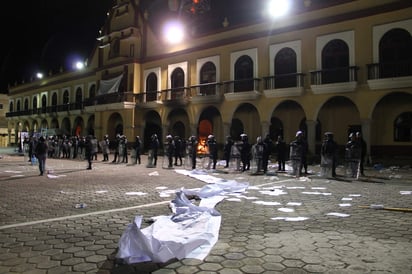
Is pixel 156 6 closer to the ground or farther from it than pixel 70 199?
farther from it

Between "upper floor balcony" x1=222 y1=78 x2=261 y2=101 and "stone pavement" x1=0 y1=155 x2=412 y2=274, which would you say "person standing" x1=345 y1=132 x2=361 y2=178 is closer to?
"stone pavement" x1=0 y1=155 x2=412 y2=274

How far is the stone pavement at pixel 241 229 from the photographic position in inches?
169

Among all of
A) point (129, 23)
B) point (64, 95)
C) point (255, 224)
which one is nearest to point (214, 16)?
point (129, 23)

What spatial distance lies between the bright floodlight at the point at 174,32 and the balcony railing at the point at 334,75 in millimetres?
12514

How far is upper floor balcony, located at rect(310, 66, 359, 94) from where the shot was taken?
2020 centimetres

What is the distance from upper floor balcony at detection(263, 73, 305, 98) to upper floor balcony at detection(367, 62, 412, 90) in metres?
4.05

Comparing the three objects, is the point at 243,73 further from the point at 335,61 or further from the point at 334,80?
the point at 334,80

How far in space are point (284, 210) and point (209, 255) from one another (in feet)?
11.3

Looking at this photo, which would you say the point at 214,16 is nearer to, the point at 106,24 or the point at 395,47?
the point at 106,24

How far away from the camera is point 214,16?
29984 millimetres

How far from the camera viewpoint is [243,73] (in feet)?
83.8

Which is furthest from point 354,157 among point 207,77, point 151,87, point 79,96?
point 79,96

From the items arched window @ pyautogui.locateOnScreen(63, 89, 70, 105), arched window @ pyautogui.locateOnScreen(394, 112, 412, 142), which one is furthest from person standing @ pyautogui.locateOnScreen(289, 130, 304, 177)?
arched window @ pyautogui.locateOnScreen(63, 89, 70, 105)

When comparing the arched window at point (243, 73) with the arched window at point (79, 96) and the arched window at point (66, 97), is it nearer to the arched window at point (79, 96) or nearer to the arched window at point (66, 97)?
the arched window at point (79, 96)
